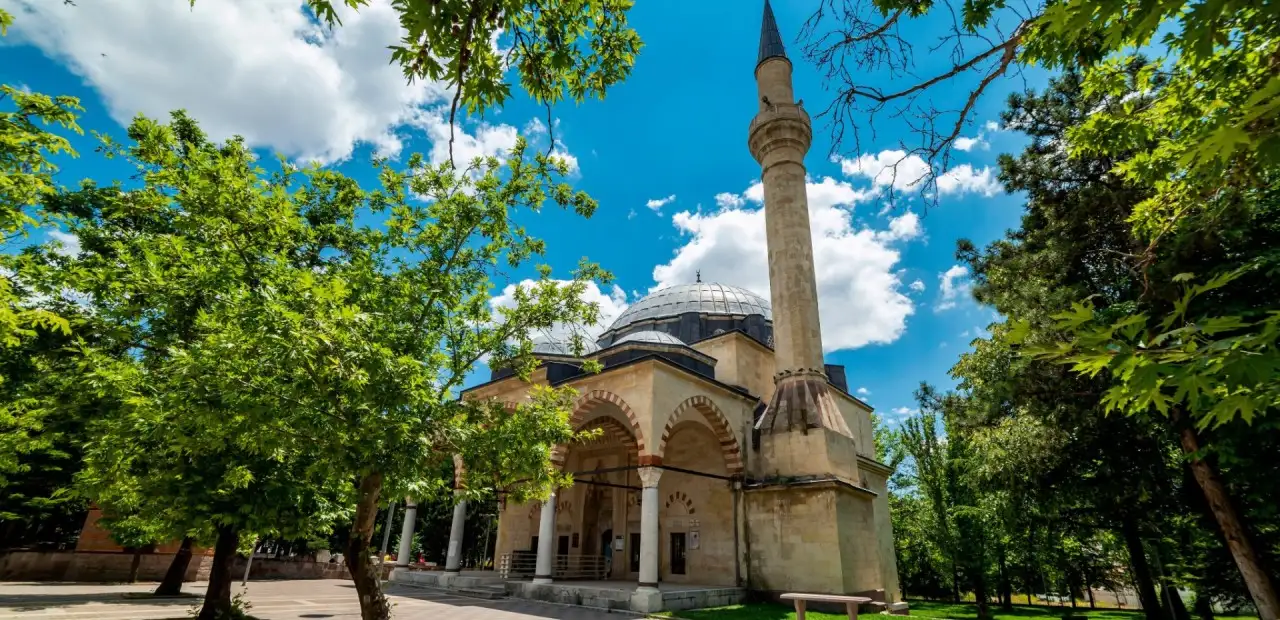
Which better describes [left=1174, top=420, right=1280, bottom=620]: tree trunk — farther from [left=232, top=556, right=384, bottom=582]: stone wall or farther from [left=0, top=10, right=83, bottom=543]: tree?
[left=232, top=556, right=384, bottom=582]: stone wall

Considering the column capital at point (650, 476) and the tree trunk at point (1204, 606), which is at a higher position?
the column capital at point (650, 476)

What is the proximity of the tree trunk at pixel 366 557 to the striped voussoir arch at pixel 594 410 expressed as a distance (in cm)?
669

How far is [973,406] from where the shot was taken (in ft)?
39.4

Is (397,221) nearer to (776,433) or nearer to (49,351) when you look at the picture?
(49,351)

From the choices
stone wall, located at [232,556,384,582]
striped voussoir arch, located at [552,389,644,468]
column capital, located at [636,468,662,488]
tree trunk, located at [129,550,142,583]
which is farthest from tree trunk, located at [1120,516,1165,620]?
tree trunk, located at [129,550,142,583]

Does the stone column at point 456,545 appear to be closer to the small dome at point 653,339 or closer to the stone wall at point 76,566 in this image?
the small dome at point 653,339

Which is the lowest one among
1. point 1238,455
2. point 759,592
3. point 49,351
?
point 759,592

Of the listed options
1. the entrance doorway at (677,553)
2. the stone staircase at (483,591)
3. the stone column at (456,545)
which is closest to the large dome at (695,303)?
the entrance doorway at (677,553)

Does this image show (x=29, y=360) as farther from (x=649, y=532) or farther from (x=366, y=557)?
(x=649, y=532)

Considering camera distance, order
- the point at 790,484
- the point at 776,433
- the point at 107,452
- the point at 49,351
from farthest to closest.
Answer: the point at 776,433, the point at 790,484, the point at 49,351, the point at 107,452

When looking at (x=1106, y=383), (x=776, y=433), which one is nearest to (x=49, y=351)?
(x=776, y=433)

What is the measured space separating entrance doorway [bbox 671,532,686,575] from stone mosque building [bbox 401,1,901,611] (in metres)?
0.06

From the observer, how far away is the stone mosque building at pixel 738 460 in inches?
489

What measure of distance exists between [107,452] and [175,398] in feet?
7.89
